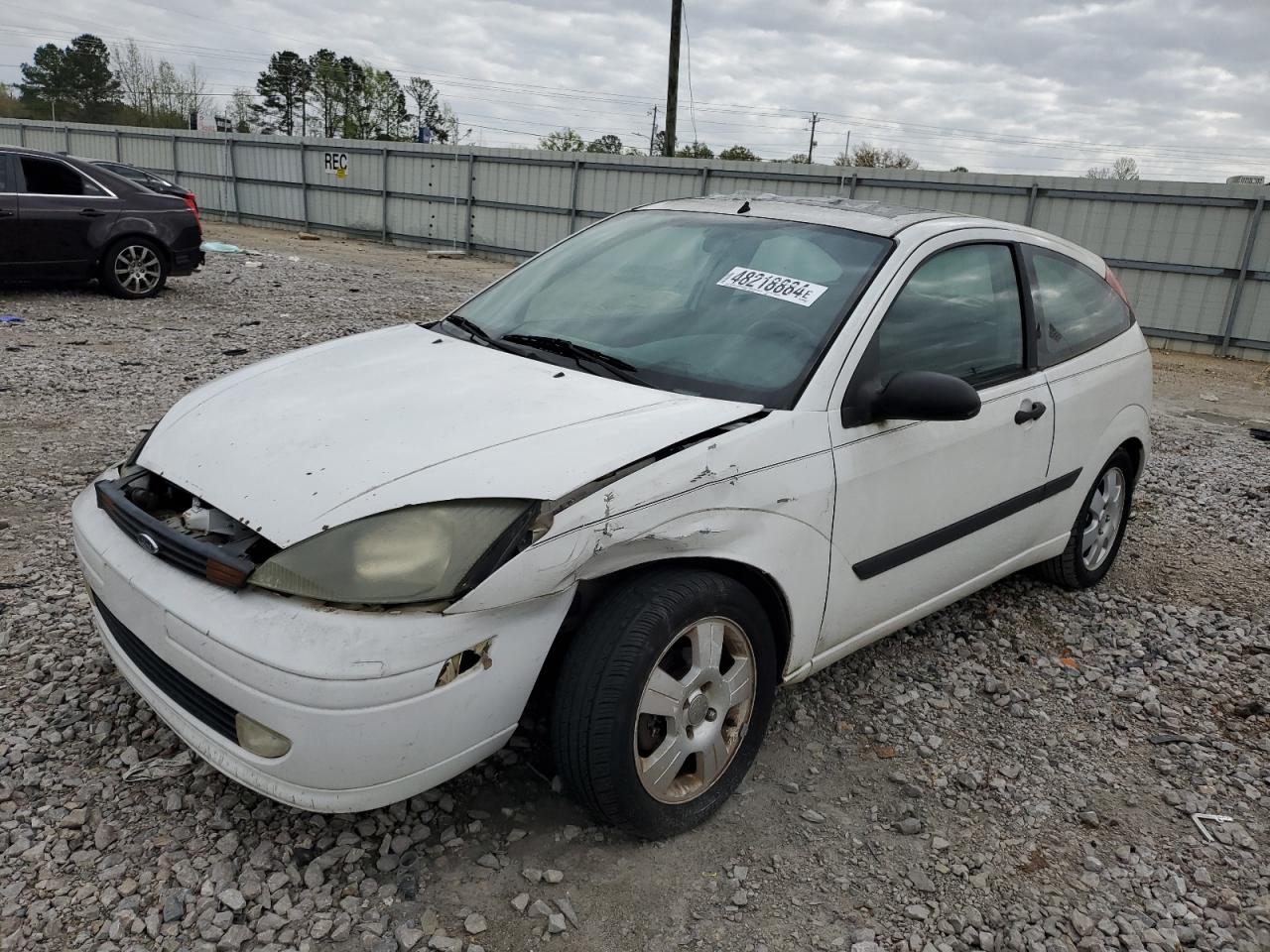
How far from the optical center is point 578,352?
287 centimetres

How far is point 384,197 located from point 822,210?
21.4 meters

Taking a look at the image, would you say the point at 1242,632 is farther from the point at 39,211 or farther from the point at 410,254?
the point at 410,254

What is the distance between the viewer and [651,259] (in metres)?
3.28

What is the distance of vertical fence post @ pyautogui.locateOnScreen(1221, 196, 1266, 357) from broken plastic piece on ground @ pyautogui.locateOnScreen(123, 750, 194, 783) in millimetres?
14715

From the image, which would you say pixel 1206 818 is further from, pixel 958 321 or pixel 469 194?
pixel 469 194

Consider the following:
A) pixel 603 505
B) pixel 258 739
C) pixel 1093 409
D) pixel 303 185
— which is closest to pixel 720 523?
pixel 603 505

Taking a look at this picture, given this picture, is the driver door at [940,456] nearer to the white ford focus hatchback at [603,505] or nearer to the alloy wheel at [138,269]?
the white ford focus hatchback at [603,505]

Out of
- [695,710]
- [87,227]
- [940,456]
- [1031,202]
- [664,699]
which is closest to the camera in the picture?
[664,699]

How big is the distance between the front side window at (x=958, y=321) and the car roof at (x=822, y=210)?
0.65 feet

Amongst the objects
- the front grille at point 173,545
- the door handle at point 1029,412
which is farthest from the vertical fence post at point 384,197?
the front grille at point 173,545

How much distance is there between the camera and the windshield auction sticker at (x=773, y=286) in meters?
2.88

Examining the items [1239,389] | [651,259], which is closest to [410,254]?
[1239,389]

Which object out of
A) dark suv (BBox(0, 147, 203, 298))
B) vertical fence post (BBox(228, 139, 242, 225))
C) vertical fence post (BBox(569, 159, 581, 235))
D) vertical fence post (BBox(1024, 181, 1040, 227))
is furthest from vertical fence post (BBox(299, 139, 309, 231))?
vertical fence post (BBox(1024, 181, 1040, 227))

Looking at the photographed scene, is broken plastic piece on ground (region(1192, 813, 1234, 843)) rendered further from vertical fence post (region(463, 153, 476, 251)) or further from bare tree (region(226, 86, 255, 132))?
bare tree (region(226, 86, 255, 132))
